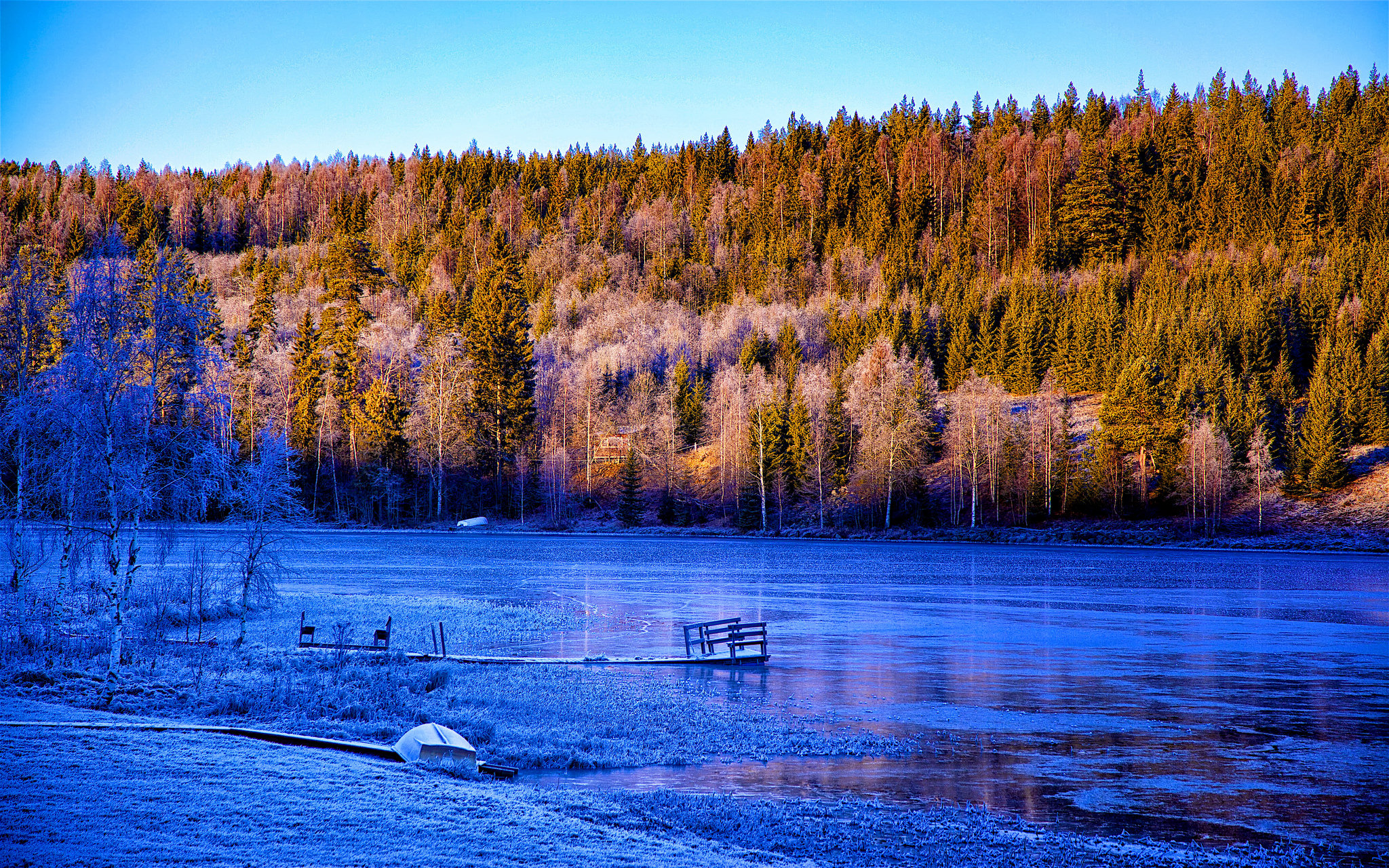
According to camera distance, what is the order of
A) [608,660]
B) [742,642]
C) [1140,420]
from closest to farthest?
[608,660] → [742,642] → [1140,420]

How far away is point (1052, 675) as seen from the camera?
21906mm

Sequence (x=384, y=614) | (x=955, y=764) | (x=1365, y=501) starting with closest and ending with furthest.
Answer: (x=955, y=764), (x=384, y=614), (x=1365, y=501)

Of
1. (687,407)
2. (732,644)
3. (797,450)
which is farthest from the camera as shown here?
(687,407)

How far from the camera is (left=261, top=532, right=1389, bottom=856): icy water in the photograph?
42.0ft

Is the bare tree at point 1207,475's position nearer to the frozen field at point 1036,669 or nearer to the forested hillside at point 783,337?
the forested hillside at point 783,337

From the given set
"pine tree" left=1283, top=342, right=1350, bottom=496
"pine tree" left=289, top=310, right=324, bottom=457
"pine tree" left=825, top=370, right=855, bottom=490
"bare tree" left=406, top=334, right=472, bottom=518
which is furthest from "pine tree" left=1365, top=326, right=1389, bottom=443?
"pine tree" left=289, top=310, right=324, bottom=457

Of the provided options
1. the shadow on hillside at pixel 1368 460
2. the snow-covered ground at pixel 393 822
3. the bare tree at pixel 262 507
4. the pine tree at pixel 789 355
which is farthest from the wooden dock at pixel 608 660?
the shadow on hillside at pixel 1368 460

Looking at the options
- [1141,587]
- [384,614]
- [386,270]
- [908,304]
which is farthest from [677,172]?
[384,614]

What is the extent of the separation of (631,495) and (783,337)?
28013 millimetres

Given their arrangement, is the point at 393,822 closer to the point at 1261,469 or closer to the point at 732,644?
the point at 732,644

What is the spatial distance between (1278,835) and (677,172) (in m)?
180

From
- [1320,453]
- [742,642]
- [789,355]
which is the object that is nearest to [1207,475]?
[1320,453]

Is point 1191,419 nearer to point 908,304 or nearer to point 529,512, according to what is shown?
point 908,304

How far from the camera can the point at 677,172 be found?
18300 cm
